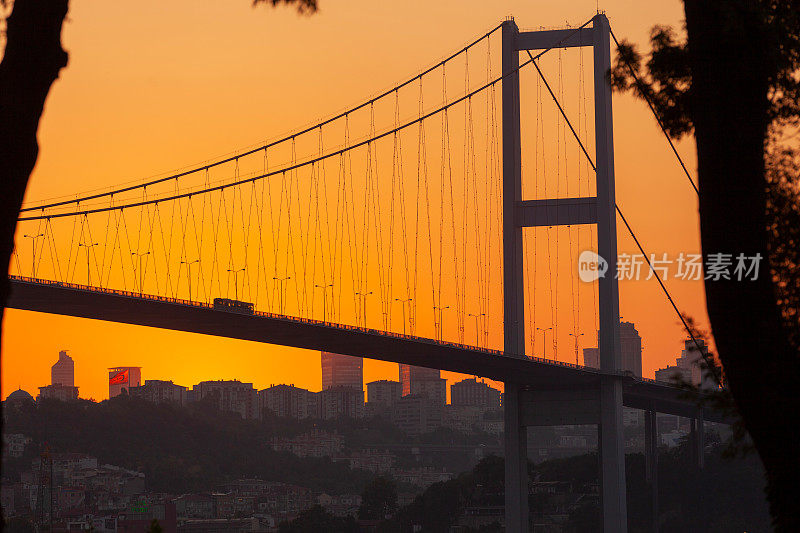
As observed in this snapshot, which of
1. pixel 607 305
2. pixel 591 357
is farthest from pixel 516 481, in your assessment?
pixel 591 357

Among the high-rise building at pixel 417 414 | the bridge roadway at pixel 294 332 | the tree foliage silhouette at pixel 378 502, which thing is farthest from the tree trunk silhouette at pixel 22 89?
the high-rise building at pixel 417 414

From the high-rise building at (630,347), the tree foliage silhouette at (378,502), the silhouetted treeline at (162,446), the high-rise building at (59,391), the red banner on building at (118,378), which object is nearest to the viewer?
the tree foliage silhouette at (378,502)

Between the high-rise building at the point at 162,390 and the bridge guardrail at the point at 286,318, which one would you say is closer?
the bridge guardrail at the point at 286,318

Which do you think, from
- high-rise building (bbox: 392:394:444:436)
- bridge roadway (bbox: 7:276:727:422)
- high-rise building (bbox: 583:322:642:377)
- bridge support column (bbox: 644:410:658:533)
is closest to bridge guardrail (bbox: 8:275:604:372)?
bridge roadway (bbox: 7:276:727:422)

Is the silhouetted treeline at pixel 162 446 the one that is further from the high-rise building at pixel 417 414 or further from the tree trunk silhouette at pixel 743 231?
the tree trunk silhouette at pixel 743 231

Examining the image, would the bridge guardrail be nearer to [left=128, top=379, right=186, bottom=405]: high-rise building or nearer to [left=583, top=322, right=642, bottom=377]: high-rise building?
[left=128, top=379, right=186, bottom=405]: high-rise building
